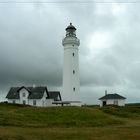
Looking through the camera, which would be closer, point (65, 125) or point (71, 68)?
point (65, 125)

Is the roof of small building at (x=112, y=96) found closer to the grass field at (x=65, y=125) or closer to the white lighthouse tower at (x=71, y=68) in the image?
the white lighthouse tower at (x=71, y=68)

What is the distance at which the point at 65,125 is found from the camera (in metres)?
37.9

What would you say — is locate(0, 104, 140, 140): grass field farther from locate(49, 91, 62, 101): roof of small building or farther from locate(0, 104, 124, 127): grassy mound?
locate(49, 91, 62, 101): roof of small building

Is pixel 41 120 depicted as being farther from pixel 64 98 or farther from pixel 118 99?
pixel 118 99

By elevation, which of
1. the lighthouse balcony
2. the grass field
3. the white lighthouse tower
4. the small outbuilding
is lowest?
the grass field

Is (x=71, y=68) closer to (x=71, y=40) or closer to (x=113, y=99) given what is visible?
(x=71, y=40)

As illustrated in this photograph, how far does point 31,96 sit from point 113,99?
18.4 metres

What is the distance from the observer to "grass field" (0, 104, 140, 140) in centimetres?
2734

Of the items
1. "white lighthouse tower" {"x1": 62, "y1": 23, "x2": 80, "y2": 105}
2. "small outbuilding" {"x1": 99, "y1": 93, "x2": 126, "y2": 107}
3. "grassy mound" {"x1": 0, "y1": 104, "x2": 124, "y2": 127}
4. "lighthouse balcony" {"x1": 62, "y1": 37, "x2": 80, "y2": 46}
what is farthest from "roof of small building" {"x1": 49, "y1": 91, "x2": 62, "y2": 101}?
"grassy mound" {"x1": 0, "y1": 104, "x2": 124, "y2": 127}

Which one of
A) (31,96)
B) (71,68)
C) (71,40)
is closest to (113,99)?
(31,96)

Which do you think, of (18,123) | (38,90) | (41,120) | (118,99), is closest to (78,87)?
(38,90)

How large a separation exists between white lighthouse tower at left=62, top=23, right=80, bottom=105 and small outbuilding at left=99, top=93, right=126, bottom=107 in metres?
19.5

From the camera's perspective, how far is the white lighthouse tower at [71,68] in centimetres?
6500

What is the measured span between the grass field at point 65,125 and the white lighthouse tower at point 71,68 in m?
11.4
